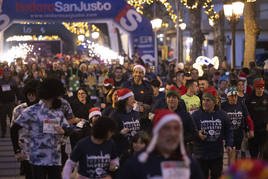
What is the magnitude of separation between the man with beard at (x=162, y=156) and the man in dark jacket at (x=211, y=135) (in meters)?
3.68

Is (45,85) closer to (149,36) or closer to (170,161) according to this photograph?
(170,161)

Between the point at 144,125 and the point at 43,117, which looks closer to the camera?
the point at 43,117

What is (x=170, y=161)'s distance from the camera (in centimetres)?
436

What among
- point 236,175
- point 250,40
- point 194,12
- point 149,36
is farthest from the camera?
point 194,12

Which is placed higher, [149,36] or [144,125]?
[149,36]

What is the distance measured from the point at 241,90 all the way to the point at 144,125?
10.4 ft

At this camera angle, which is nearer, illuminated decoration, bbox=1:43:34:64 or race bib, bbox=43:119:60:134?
race bib, bbox=43:119:60:134

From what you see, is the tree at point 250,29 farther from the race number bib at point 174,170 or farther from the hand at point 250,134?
the race number bib at point 174,170

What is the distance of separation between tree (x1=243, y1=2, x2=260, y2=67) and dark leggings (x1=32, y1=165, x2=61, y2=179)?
18.8 m

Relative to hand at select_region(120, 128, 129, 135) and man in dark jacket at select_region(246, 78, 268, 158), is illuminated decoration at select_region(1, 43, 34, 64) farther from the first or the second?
hand at select_region(120, 128, 129, 135)

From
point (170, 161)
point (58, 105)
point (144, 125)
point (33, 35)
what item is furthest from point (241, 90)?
point (33, 35)

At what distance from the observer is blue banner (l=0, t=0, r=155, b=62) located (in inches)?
928

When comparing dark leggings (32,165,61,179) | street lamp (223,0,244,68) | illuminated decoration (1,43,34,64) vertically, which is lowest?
dark leggings (32,165,61,179)

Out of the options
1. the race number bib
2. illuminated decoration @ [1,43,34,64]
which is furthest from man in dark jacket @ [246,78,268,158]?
illuminated decoration @ [1,43,34,64]
